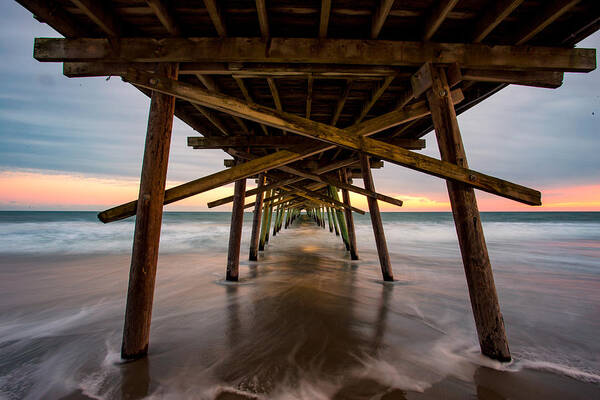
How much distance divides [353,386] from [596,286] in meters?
6.71

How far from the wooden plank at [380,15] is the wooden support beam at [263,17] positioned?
0.88 meters

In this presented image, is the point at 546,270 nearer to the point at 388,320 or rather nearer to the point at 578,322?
the point at 578,322

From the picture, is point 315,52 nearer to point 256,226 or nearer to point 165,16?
point 165,16

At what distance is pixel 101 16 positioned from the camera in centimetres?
201

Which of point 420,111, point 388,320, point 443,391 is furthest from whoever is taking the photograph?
point 388,320

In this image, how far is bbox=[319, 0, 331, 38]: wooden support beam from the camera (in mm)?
1873

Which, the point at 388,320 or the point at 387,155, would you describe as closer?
the point at 387,155

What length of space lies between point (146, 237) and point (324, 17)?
224 cm

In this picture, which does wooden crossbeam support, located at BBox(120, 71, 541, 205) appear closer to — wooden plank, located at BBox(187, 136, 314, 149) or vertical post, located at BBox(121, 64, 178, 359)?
vertical post, located at BBox(121, 64, 178, 359)

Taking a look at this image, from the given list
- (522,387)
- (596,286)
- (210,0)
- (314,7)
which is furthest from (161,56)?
(596,286)

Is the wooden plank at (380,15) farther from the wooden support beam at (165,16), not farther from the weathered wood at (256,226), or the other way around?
the weathered wood at (256,226)

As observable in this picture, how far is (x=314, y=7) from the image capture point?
2.03m

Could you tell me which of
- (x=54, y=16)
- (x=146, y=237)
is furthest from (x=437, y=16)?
(x=54, y=16)

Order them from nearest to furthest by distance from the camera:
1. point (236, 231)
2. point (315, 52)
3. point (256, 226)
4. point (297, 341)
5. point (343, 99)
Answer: point (315, 52) → point (297, 341) → point (343, 99) → point (236, 231) → point (256, 226)
